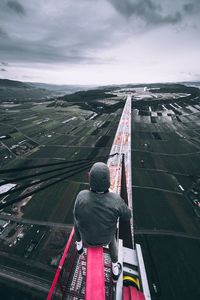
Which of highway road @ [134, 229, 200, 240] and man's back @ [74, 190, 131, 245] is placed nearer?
man's back @ [74, 190, 131, 245]

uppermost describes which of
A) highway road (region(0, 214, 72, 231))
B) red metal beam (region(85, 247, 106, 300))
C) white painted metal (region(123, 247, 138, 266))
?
red metal beam (region(85, 247, 106, 300))

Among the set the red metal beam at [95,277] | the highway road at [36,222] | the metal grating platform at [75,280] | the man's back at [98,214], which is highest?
the man's back at [98,214]

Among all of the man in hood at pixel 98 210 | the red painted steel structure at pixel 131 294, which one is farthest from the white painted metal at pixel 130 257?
the man in hood at pixel 98 210

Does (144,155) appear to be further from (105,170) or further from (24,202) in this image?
(105,170)

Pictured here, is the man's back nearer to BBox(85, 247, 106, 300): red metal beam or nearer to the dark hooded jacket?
the dark hooded jacket

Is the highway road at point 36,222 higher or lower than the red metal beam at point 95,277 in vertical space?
lower

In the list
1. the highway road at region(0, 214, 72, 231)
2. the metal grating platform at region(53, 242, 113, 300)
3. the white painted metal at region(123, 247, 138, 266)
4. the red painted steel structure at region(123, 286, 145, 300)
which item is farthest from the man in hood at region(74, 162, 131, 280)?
the highway road at region(0, 214, 72, 231)

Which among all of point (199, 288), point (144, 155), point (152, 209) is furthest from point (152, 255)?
point (144, 155)

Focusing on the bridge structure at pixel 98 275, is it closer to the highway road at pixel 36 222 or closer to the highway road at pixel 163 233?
the highway road at pixel 163 233
